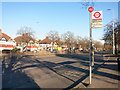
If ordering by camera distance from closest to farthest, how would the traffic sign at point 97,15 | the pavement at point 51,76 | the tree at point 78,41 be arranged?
the traffic sign at point 97,15 → the pavement at point 51,76 → the tree at point 78,41

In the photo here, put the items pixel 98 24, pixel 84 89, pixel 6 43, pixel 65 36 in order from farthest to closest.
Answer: pixel 65 36, pixel 6 43, pixel 98 24, pixel 84 89

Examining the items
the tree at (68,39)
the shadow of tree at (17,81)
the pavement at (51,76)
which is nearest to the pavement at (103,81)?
the pavement at (51,76)

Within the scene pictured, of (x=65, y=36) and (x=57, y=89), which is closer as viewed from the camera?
(x=57, y=89)

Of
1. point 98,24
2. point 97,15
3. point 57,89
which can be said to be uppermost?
point 97,15

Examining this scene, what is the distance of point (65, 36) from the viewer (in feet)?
206

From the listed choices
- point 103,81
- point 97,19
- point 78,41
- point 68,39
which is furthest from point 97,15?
point 78,41

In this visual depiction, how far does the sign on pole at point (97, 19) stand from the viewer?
686 cm

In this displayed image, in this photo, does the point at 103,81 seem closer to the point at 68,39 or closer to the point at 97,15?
the point at 97,15

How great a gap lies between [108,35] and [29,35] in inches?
1107

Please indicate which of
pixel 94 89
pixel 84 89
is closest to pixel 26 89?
pixel 84 89

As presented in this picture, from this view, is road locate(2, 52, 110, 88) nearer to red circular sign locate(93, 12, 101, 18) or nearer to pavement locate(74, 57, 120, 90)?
pavement locate(74, 57, 120, 90)

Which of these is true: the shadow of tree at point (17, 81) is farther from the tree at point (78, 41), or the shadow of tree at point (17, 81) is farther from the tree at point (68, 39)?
the tree at point (78, 41)

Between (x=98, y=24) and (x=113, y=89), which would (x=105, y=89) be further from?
Answer: (x=98, y=24)

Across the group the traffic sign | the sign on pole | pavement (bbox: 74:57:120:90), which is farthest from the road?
the traffic sign
